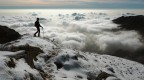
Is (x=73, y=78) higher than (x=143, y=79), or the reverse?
(x=73, y=78)

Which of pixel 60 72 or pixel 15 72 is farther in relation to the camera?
pixel 60 72

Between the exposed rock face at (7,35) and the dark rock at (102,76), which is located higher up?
the exposed rock face at (7,35)

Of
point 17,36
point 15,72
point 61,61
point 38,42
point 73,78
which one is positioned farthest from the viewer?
point 17,36

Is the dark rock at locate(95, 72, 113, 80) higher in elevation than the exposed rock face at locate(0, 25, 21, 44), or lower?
lower

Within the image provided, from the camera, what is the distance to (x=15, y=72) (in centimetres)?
1560

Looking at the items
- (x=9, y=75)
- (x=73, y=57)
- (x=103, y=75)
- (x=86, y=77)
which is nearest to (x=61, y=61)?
(x=73, y=57)

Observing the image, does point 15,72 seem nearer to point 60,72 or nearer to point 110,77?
point 60,72

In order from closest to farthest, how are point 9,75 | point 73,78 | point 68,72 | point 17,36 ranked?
point 9,75 → point 73,78 → point 68,72 → point 17,36

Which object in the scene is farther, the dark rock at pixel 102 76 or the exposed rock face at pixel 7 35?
the exposed rock face at pixel 7 35

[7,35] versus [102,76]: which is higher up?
[7,35]

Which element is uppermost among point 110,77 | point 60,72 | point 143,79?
point 60,72

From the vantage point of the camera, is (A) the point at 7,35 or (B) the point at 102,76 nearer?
(B) the point at 102,76

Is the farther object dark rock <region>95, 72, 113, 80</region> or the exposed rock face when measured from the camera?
the exposed rock face

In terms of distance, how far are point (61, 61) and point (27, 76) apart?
12299mm
